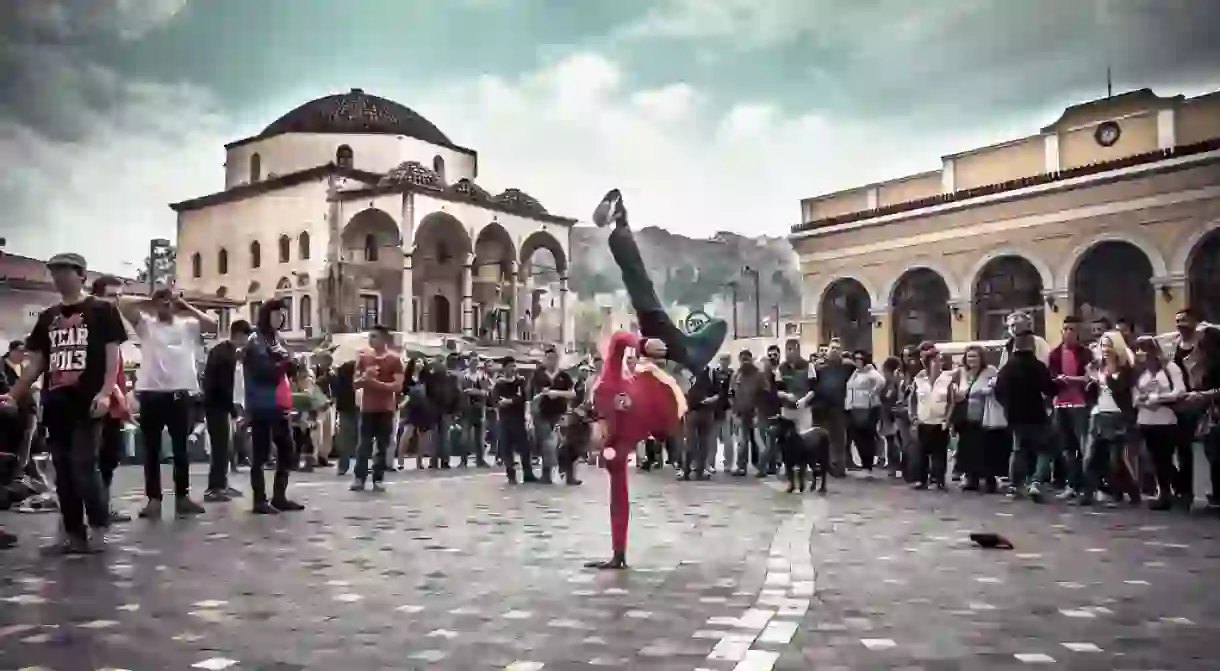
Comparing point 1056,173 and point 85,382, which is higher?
point 1056,173

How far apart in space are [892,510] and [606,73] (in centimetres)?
415

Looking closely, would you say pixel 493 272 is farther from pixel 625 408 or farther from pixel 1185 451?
pixel 625 408

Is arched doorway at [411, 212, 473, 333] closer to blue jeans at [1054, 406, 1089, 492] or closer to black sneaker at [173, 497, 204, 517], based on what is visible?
black sneaker at [173, 497, 204, 517]

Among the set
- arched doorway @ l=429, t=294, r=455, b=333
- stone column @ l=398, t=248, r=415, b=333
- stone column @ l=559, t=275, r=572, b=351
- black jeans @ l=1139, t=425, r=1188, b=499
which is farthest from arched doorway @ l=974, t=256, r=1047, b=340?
stone column @ l=398, t=248, r=415, b=333

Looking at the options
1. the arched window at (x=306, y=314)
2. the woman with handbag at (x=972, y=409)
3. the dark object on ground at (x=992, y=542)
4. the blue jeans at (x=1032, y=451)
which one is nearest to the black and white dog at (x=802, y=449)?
the woman with handbag at (x=972, y=409)

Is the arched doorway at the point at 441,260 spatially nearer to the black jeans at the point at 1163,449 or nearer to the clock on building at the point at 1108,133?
the clock on building at the point at 1108,133

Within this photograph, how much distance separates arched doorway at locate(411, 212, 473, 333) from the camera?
2125 centimetres

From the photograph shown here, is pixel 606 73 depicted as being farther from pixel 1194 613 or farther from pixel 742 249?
Result: pixel 1194 613

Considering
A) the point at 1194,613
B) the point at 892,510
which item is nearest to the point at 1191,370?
the point at 892,510

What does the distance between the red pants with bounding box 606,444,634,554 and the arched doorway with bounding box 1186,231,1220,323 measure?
17.9 ft

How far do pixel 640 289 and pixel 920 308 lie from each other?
1075cm

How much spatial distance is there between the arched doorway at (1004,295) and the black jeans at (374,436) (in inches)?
307

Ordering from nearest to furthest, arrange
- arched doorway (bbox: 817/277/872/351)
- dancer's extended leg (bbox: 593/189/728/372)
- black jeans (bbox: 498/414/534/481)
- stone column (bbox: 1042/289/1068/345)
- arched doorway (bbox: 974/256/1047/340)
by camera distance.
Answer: dancer's extended leg (bbox: 593/189/728/372) → black jeans (bbox: 498/414/534/481) → stone column (bbox: 1042/289/1068/345) → arched doorway (bbox: 974/256/1047/340) → arched doorway (bbox: 817/277/872/351)

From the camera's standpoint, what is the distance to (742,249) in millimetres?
11266
